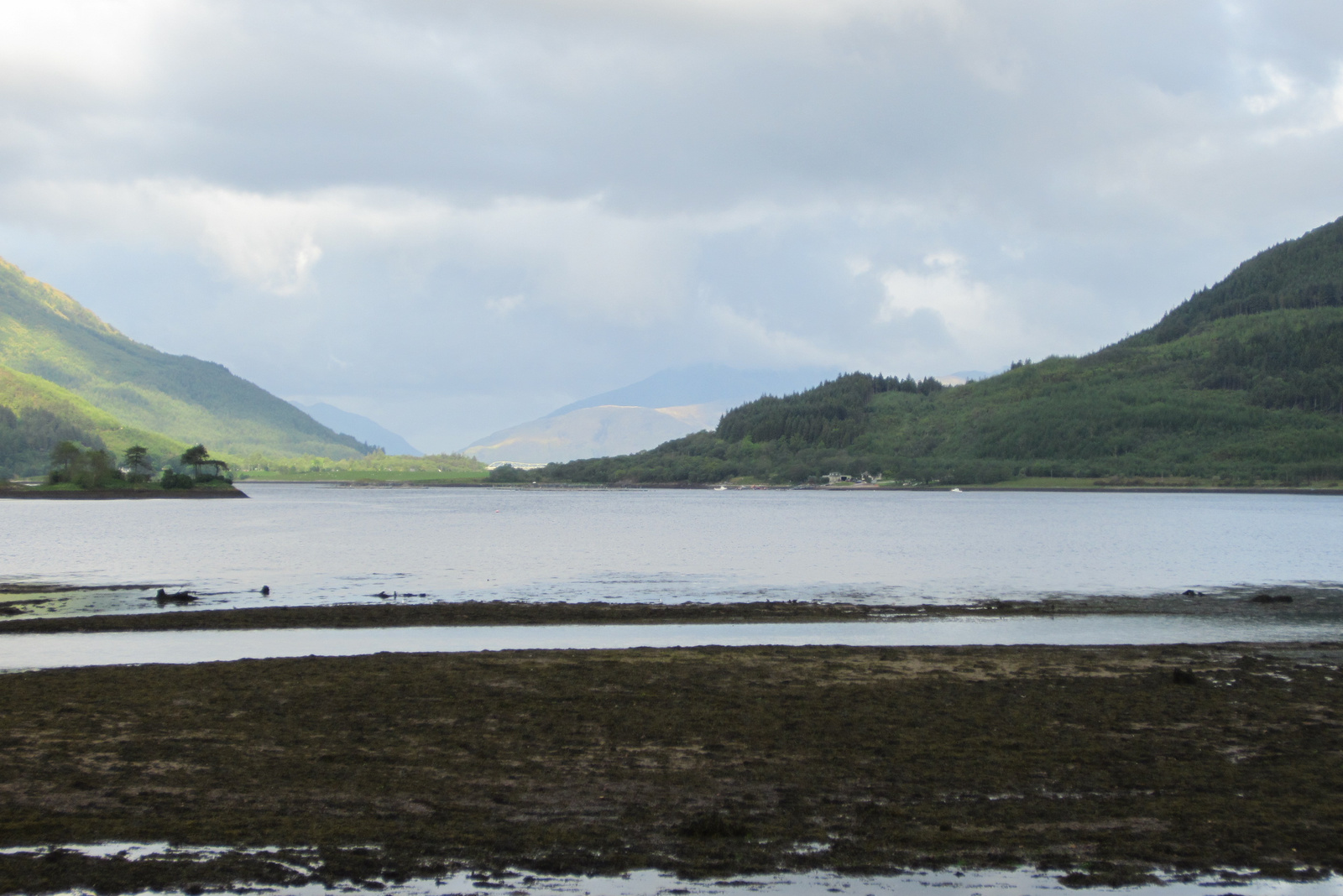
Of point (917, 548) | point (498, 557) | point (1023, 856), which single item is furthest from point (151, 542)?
point (1023, 856)

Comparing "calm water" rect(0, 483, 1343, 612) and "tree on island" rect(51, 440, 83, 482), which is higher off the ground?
"tree on island" rect(51, 440, 83, 482)

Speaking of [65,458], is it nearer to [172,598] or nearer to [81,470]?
[81,470]

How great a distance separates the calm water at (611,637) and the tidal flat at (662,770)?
4951mm

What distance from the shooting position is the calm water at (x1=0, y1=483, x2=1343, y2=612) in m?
50.3

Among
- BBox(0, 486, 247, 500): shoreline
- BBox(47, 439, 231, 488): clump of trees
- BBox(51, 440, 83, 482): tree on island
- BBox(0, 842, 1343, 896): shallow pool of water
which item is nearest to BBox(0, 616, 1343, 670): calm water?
BBox(0, 842, 1343, 896): shallow pool of water

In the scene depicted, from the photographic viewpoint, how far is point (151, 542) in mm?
82938

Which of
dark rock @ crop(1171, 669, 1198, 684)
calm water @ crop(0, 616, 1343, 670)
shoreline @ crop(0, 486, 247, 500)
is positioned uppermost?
shoreline @ crop(0, 486, 247, 500)

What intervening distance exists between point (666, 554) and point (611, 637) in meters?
41.2

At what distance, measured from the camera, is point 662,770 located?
51.9ft

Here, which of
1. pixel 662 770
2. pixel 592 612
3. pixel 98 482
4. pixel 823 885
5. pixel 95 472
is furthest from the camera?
pixel 98 482

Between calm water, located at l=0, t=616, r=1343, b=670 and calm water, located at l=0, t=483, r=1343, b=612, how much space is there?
8.84 meters

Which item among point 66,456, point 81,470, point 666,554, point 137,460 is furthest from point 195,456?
point 666,554

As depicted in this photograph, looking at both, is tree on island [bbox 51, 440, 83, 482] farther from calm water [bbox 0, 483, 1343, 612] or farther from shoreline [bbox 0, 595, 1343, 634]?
shoreline [bbox 0, 595, 1343, 634]

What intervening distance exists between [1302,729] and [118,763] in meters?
19.8
